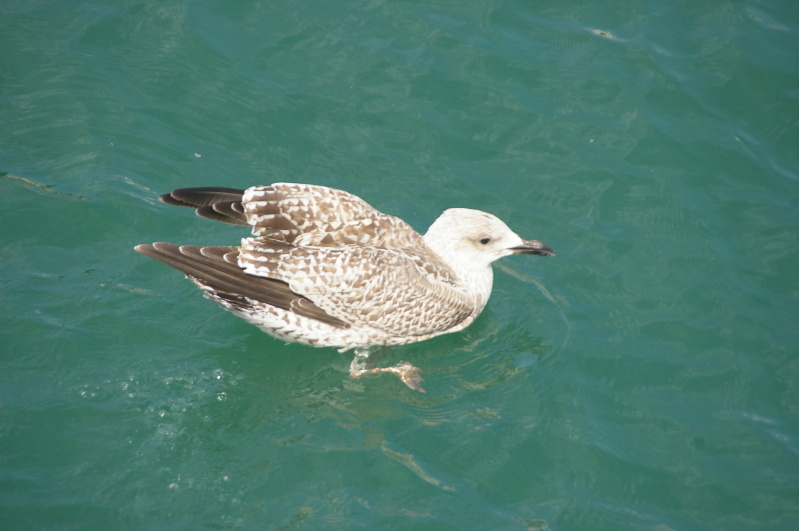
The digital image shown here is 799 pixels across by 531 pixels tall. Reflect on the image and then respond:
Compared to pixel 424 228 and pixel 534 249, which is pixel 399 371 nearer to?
pixel 534 249

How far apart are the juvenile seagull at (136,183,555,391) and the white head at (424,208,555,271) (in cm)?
1

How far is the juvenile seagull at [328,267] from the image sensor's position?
7.37m

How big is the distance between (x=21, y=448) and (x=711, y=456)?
6209mm

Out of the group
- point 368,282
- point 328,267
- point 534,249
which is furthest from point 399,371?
point 534,249

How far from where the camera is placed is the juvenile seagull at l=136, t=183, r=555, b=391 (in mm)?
7367

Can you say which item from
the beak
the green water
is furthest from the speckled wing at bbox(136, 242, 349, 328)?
the beak

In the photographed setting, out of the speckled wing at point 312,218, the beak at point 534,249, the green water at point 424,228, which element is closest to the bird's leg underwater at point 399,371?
the green water at point 424,228

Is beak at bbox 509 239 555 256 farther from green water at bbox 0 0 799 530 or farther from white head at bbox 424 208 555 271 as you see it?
green water at bbox 0 0 799 530

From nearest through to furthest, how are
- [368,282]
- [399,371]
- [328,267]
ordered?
[328,267]
[368,282]
[399,371]

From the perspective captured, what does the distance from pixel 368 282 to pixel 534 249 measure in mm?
1934

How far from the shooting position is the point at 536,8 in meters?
11.8

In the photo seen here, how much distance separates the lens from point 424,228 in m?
9.51

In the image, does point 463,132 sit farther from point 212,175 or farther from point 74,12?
point 74,12

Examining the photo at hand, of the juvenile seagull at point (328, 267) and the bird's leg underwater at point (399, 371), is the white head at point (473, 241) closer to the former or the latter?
the juvenile seagull at point (328, 267)
